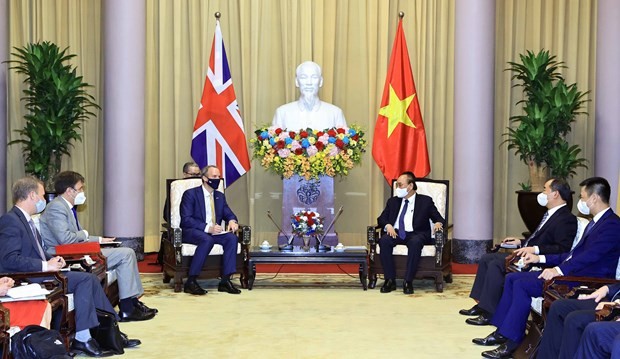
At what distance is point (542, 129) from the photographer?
1065 cm

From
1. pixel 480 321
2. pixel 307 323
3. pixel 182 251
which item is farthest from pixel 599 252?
pixel 182 251

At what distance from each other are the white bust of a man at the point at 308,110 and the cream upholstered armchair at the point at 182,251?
1.50 m

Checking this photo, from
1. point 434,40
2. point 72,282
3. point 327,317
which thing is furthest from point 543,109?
point 72,282

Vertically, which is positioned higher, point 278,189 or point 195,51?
point 195,51

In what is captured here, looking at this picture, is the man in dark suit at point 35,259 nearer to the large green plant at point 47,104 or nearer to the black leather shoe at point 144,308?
the black leather shoe at point 144,308

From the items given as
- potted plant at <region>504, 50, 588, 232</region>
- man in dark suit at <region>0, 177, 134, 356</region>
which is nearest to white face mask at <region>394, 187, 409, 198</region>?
potted plant at <region>504, 50, 588, 232</region>

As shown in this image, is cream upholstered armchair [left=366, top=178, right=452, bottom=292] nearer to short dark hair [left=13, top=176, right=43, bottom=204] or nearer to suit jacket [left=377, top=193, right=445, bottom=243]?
suit jacket [left=377, top=193, right=445, bottom=243]

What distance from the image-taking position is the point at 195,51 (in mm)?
12039

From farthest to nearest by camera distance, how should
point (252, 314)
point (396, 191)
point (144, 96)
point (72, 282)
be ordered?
point (144, 96) → point (396, 191) → point (252, 314) → point (72, 282)

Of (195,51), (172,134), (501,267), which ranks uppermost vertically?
(195,51)

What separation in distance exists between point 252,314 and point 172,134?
4.71 meters

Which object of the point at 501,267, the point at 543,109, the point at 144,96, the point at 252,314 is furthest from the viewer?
the point at 144,96

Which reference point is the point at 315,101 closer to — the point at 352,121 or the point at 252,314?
the point at 352,121

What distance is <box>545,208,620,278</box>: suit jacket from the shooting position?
616 cm
